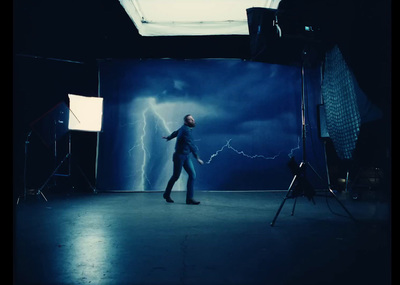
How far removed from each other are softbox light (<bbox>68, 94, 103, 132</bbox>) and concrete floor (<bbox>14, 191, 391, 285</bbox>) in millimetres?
1879

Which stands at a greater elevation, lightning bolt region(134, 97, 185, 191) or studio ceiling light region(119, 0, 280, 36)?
studio ceiling light region(119, 0, 280, 36)

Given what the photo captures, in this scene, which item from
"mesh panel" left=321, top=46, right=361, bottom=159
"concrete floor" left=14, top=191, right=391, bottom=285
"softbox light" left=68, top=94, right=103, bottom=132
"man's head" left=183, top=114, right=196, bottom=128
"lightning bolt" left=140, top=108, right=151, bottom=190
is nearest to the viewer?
"concrete floor" left=14, top=191, right=391, bottom=285

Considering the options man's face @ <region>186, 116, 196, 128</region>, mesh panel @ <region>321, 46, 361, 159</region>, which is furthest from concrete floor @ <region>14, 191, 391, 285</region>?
man's face @ <region>186, 116, 196, 128</region>

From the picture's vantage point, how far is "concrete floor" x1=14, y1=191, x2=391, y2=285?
1767mm

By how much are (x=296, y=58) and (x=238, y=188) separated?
12.8 ft

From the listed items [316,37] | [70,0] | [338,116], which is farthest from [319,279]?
[70,0]

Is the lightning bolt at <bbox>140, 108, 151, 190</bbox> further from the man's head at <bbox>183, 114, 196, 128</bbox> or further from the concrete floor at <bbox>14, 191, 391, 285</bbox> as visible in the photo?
the concrete floor at <bbox>14, 191, 391, 285</bbox>

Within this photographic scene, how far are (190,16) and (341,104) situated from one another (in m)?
3.73

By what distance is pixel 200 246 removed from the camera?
239cm

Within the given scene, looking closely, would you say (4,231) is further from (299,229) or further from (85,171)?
(85,171)

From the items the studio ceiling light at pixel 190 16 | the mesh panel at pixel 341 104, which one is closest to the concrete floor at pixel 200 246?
the mesh panel at pixel 341 104

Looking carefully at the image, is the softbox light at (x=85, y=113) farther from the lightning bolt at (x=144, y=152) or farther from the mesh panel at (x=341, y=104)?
the mesh panel at (x=341, y=104)

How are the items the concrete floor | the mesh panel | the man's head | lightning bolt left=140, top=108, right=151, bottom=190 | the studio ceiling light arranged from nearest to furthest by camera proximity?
the concrete floor < the mesh panel < the studio ceiling light < the man's head < lightning bolt left=140, top=108, right=151, bottom=190

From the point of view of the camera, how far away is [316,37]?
104 inches
